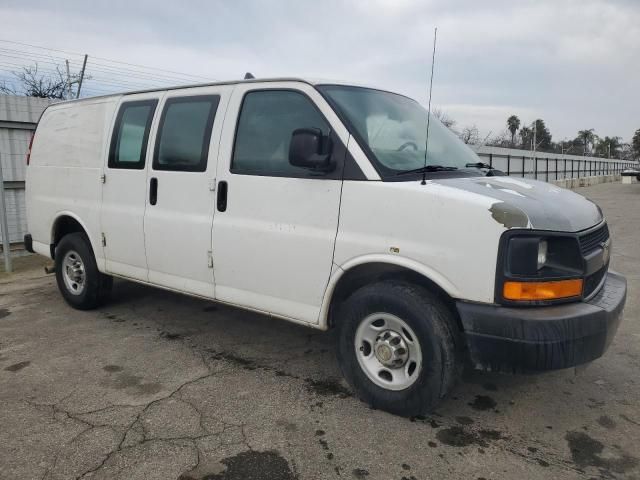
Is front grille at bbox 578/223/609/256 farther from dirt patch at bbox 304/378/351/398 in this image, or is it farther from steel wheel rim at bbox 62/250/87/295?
steel wheel rim at bbox 62/250/87/295

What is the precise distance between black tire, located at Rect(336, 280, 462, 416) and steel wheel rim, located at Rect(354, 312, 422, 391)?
0.03 m

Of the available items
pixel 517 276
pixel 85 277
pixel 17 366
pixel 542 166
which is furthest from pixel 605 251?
pixel 542 166

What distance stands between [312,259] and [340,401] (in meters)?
0.95

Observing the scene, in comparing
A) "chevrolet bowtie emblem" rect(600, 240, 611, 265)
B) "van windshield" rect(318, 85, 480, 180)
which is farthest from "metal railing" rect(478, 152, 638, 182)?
"chevrolet bowtie emblem" rect(600, 240, 611, 265)

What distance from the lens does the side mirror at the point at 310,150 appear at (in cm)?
309

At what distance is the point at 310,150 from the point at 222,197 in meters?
1.00

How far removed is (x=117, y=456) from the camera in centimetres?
271

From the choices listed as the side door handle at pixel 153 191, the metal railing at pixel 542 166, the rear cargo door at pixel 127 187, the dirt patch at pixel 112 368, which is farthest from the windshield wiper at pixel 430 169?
the metal railing at pixel 542 166

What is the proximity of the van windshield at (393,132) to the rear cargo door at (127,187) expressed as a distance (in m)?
1.90

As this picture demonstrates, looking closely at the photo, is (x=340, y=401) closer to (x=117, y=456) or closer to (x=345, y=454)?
(x=345, y=454)

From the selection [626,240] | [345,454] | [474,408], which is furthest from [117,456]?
[626,240]

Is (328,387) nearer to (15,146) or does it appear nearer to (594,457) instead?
(594,457)

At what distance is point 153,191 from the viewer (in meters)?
4.31

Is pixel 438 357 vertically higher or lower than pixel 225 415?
higher
